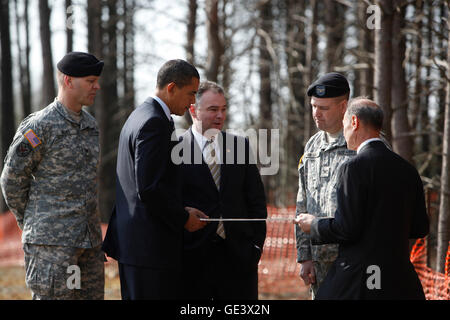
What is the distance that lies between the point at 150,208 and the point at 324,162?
1.26 meters

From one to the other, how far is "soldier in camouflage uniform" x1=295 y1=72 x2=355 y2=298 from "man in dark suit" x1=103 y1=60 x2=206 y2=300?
850 millimetres

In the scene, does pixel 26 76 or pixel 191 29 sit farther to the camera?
pixel 26 76

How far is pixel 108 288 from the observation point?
9430 mm

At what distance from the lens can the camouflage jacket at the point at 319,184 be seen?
370cm

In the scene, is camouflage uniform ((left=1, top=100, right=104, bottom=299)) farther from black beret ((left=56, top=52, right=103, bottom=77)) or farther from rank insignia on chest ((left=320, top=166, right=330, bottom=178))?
rank insignia on chest ((left=320, top=166, right=330, bottom=178))

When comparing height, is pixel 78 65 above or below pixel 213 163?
above

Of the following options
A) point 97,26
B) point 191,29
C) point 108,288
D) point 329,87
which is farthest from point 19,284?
point 329,87

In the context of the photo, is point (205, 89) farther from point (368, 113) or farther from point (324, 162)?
point (368, 113)

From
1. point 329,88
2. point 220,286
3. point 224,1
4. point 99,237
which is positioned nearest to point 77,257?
point 99,237

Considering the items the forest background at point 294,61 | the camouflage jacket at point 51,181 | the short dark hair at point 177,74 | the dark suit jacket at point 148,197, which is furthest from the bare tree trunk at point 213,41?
the dark suit jacket at point 148,197

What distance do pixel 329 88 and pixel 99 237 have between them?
6.74ft

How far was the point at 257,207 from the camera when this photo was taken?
13.7 ft

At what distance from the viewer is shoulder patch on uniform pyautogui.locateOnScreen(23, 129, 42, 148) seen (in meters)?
3.96

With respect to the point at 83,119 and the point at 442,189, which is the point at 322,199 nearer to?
the point at 83,119
